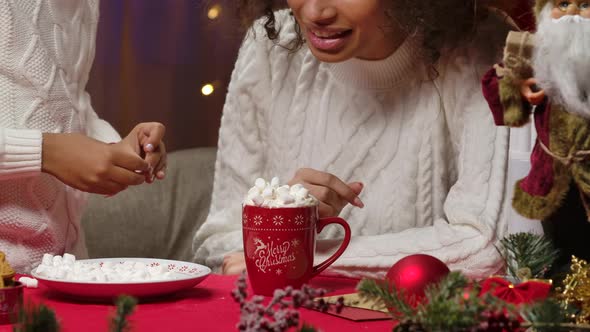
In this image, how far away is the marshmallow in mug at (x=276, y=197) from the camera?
106cm

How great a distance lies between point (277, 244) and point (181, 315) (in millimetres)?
160

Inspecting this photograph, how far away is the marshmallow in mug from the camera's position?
1.06m

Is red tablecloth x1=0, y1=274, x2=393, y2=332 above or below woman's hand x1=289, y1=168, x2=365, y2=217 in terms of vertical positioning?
below

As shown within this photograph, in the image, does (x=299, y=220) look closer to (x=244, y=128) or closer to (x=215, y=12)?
(x=244, y=128)

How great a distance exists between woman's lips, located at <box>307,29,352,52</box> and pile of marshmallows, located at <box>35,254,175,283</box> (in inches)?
22.5

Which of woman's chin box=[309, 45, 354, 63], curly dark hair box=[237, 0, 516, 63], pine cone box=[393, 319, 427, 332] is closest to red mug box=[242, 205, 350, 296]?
pine cone box=[393, 319, 427, 332]

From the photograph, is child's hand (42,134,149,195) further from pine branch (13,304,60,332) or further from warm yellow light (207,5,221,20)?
warm yellow light (207,5,221,20)

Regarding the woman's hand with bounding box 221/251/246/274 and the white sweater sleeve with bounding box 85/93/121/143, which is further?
the white sweater sleeve with bounding box 85/93/121/143

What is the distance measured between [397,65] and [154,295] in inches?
33.5

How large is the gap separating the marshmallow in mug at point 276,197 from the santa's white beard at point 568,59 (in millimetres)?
353

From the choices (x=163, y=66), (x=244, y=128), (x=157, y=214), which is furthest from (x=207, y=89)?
(x=244, y=128)

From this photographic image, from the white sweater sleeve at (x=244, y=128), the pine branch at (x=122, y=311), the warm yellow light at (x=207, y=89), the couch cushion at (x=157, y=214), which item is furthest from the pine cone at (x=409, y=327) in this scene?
the warm yellow light at (x=207, y=89)

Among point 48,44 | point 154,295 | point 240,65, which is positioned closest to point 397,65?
point 240,65

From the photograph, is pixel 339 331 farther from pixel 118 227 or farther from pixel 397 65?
pixel 118 227
